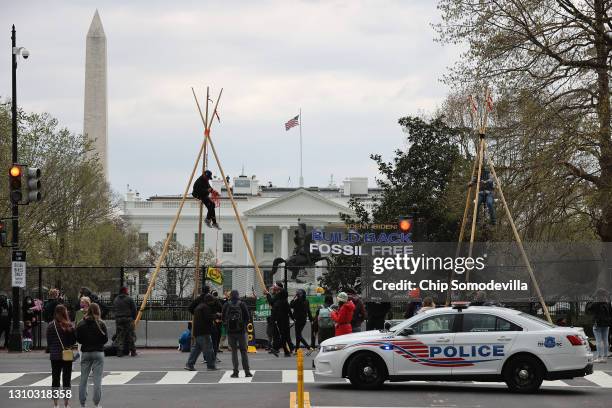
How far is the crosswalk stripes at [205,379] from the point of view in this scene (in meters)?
19.9

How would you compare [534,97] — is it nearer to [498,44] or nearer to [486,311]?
[498,44]

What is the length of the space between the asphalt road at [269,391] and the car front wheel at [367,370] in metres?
0.22

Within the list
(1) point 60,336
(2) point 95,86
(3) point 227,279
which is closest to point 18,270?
(1) point 60,336

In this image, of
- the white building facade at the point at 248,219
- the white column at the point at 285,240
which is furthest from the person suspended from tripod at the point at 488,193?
the white column at the point at 285,240

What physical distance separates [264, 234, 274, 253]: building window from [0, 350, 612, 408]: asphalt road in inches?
3371

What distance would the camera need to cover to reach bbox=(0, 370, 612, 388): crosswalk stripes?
19.9 meters

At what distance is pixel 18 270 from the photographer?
1181 inches

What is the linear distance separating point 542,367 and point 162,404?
6066 mm

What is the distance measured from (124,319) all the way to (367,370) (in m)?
9.94

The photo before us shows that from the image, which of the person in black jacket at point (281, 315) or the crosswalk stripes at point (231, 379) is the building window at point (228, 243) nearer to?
the person in black jacket at point (281, 315)

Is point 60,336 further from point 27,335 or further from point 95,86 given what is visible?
point 95,86

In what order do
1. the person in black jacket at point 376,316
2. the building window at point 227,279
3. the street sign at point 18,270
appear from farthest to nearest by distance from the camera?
the building window at point 227,279
the street sign at point 18,270
the person in black jacket at point 376,316

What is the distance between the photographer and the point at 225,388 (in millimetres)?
18891

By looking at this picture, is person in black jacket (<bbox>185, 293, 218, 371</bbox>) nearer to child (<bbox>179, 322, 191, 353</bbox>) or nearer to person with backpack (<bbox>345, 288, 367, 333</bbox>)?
person with backpack (<bbox>345, 288, 367, 333</bbox>)
